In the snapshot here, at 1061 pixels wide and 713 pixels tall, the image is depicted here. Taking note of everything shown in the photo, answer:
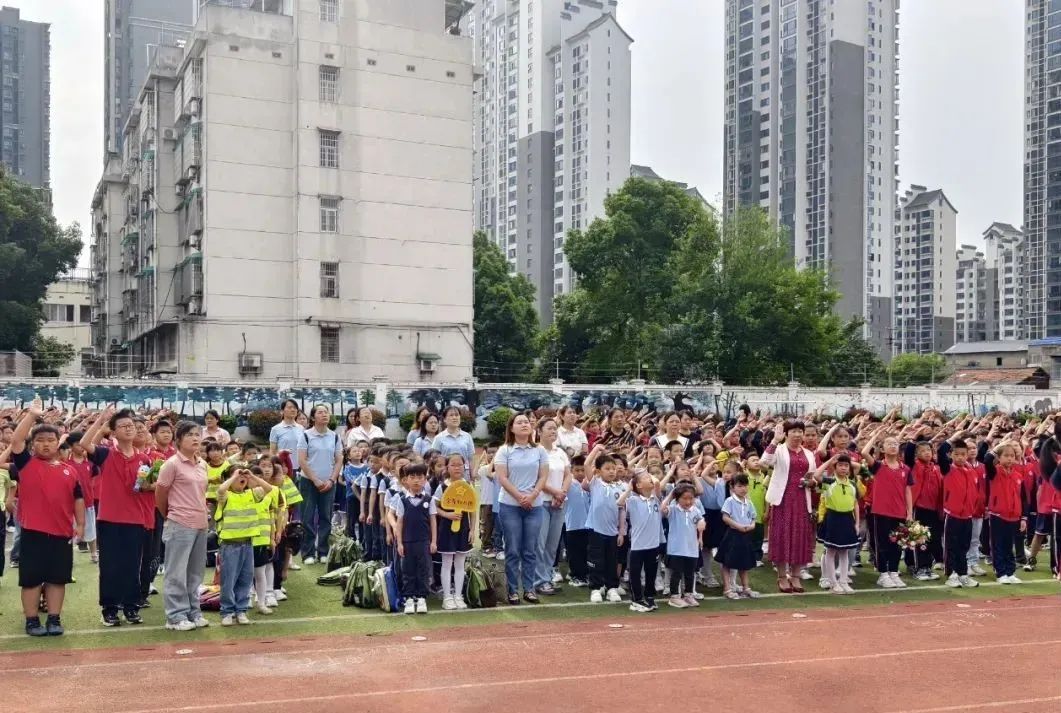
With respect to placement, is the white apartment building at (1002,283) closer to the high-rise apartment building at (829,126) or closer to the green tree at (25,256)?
the high-rise apartment building at (829,126)

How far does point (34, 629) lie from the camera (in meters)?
8.67

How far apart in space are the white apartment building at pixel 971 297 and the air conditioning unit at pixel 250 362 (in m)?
111

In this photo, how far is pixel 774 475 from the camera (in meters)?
11.3

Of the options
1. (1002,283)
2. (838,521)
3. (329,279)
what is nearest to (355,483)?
(838,521)

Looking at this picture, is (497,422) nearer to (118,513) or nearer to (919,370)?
(118,513)

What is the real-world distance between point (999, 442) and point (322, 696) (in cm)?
957

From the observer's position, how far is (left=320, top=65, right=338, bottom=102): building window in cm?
3753

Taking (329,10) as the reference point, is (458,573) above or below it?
below

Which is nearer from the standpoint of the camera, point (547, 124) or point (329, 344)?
point (329, 344)

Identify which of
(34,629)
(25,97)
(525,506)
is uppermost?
(25,97)

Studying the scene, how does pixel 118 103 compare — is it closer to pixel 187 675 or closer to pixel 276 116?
pixel 276 116

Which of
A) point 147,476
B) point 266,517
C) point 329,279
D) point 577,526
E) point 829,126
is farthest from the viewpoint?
point 829,126

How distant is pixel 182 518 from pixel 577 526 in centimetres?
428

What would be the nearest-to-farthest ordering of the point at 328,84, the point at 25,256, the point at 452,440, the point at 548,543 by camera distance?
1. the point at 548,543
2. the point at 452,440
3. the point at 328,84
4. the point at 25,256
